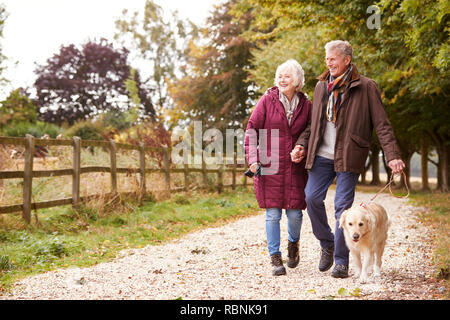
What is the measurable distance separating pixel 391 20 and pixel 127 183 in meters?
6.37

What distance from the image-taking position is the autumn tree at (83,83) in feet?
104

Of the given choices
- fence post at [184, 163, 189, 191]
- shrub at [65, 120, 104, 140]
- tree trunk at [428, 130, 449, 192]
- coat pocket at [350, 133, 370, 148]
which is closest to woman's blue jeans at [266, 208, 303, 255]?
coat pocket at [350, 133, 370, 148]

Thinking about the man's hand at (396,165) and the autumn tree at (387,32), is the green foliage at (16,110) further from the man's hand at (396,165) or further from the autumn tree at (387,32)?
the man's hand at (396,165)

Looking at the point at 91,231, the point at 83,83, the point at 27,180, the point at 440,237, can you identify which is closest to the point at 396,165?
the point at 440,237

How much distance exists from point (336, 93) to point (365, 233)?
127 cm

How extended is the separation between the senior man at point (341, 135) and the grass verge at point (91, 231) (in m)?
2.86

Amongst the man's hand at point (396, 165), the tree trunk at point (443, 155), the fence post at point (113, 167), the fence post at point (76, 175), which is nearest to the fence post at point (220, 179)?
the fence post at point (113, 167)

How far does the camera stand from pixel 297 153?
432 centimetres

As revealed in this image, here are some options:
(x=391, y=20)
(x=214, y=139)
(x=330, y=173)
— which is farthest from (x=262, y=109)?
(x=214, y=139)

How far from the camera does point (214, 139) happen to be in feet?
78.2

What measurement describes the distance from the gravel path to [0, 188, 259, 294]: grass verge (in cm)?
43
